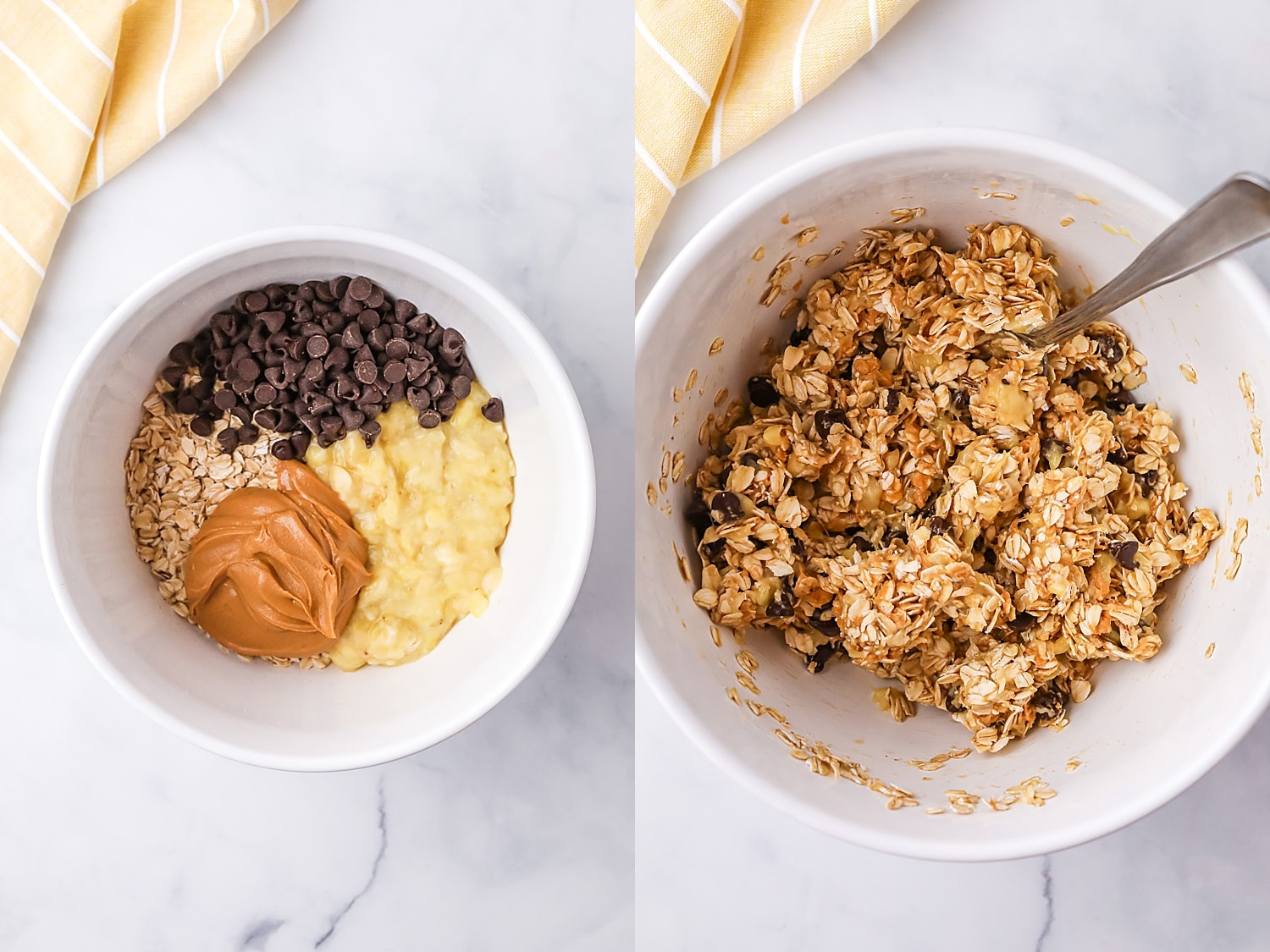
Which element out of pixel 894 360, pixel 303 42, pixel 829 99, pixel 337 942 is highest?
pixel 303 42

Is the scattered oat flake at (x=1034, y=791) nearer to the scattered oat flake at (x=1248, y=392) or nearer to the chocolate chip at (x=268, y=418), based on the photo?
the scattered oat flake at (x=1248, y=392)

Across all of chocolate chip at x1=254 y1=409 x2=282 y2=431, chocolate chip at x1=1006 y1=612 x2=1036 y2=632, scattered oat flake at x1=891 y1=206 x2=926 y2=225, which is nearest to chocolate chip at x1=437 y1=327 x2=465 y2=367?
chocolate chip at x1=254 y1=409 x2=282 y2=431

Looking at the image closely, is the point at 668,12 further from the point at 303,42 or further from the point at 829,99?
the point at 303,42

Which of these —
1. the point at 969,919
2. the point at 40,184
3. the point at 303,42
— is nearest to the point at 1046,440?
the point at 969,919

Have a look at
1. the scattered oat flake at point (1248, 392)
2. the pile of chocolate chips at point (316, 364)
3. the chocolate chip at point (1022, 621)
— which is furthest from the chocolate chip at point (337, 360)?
the scattered oat flake at point (1248, 392)

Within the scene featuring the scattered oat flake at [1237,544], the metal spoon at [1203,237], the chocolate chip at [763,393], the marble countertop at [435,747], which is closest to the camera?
the metal spoon at [1203,237]

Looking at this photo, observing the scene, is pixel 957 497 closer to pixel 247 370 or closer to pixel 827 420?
pixel 827 420
